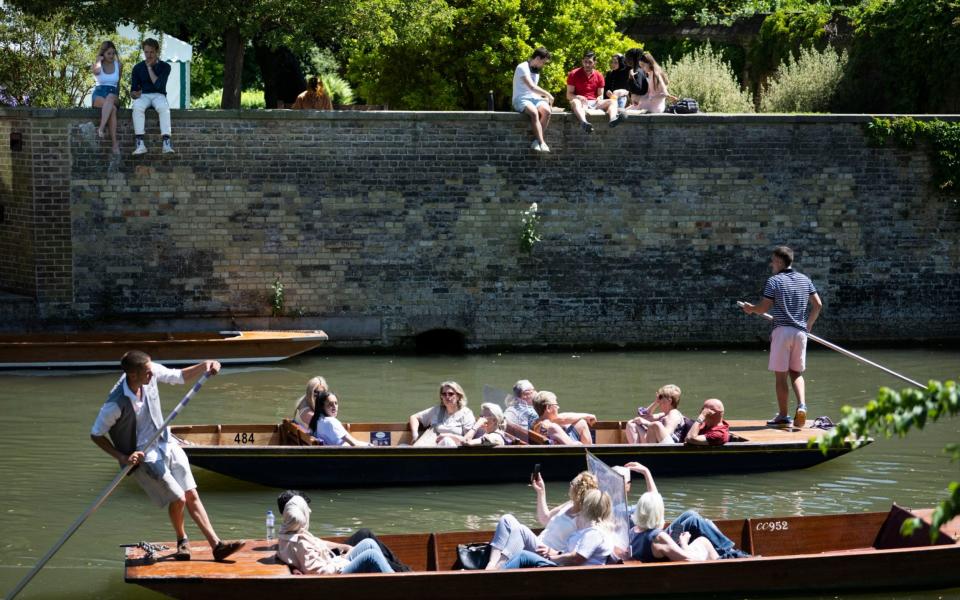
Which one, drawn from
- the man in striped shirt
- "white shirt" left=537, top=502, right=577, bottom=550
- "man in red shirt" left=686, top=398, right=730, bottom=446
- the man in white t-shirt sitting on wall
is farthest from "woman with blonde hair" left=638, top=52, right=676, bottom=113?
"white shirt" left=537, top=502, right=577, bottom=550

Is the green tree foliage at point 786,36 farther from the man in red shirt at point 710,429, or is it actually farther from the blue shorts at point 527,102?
the man in red shirt at point 710,429

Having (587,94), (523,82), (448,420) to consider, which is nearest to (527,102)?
(523,82)

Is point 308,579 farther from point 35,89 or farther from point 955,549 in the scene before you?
point 35,89

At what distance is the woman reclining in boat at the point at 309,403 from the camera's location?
1095cm

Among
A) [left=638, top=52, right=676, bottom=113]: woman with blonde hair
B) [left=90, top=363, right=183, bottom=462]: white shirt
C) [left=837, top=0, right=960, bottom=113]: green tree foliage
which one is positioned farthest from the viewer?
[left=837, top=0, right=960, bottom=113]: green tree foliage

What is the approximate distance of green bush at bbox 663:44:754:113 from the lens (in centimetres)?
2253

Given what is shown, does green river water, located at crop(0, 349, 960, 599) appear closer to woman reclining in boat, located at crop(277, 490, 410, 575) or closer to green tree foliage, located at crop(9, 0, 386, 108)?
woman reclining in boat, located at crop(277, 490, 410, 575)

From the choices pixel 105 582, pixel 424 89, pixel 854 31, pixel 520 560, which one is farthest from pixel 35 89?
pixel 520 560

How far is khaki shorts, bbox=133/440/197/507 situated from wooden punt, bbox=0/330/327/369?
7690mm

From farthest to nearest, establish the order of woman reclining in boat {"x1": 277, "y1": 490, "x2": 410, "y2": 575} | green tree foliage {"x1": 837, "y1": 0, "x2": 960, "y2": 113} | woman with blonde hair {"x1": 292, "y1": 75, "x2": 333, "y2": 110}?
green tree foliage {"x1": 837, "y1": 0, "x2": 960, "y2": 113} → woman with blonde hair {"x1": 292, "y1": 75, "x2": 333, "y2": 110} → woman reclining in boat {"x1": 277, "y1": 490, "x2": 410, "y2": 575}

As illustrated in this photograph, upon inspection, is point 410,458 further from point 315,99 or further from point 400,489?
point 315,99

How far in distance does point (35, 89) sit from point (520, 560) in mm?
17539

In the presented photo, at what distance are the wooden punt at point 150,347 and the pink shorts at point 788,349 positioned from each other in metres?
6.32

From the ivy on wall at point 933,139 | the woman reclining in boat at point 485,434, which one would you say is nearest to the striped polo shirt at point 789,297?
the woman reclining in boat at point 485,434
